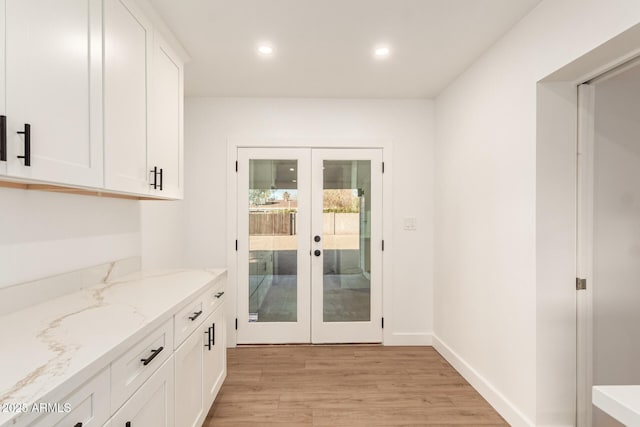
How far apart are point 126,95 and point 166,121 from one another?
0.50 meters

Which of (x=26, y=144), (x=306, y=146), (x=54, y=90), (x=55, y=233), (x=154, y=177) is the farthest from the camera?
(x=306, y=146)

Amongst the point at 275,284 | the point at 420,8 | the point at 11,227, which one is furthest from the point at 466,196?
Answer: the point at 11,227

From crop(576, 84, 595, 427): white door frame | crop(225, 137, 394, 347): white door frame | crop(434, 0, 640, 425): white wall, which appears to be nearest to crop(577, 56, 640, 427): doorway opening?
crop(576, 84, 595, 427): white door frame

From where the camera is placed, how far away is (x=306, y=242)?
3.46 m

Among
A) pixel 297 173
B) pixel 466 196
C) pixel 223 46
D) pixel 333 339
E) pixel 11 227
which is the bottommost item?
pixel 333 339

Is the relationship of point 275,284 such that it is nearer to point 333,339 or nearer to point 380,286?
point 333,339

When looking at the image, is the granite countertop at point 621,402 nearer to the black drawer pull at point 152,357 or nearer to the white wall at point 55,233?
the black drawer pull at point 152,357

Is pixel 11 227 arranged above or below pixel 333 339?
above

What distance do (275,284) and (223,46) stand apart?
225 centimetres

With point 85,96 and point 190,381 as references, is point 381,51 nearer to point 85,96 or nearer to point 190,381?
point 85,96

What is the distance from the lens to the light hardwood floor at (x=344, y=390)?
7.22 feet

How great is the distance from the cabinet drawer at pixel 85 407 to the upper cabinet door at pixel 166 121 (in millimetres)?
1265

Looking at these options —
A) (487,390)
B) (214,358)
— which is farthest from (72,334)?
(487,390)

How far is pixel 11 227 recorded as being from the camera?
4.66 feet
